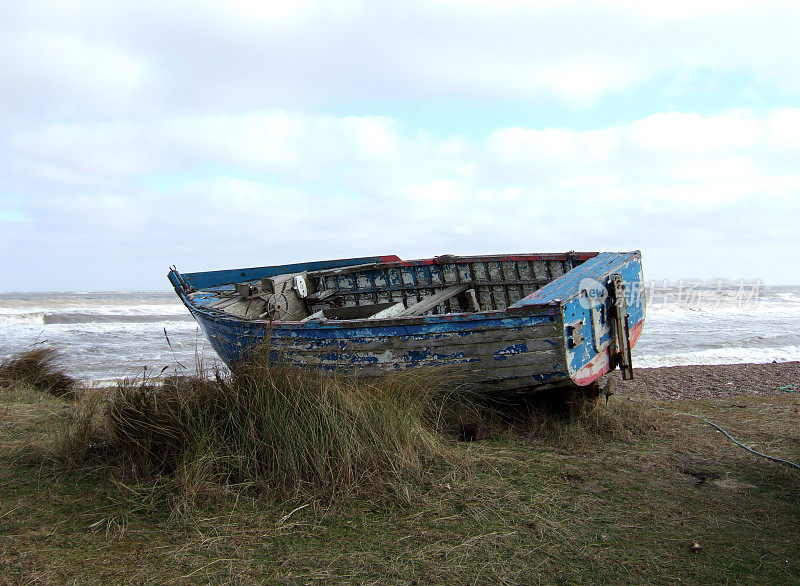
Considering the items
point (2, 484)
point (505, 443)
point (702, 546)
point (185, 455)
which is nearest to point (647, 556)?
point (702, 546)

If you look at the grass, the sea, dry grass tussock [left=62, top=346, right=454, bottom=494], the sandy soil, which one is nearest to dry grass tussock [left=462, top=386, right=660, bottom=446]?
the grass

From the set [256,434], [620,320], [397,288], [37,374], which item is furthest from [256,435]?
[37,374]

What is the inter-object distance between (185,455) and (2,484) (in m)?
1.29

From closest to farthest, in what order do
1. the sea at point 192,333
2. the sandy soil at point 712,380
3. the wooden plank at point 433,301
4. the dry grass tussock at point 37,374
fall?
the wooden plank at point 433,301, the dry grass tussock at point 37,374, the sandy soil at point 712,380, the sea at point 192,333

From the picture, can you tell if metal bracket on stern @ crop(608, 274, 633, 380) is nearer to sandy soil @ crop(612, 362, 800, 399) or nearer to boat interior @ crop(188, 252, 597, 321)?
boat interior @ crop(188, 252, 597, 321)

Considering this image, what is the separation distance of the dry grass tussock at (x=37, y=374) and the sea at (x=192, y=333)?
0.38 m

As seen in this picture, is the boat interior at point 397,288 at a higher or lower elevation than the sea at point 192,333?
higher

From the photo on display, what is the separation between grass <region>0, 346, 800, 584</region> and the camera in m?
2.87

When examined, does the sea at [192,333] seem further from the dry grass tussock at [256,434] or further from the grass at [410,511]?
the grass at [410,511]

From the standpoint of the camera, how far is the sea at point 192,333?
464 inches

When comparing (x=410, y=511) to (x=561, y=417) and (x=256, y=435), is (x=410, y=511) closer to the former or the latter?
(x=256, y=435)

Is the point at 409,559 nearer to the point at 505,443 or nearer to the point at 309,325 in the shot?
the point at 505,443

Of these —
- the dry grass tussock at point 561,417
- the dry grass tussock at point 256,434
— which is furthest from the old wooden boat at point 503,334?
the dry grass tussock at point 256,434

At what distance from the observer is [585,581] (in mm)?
2770
